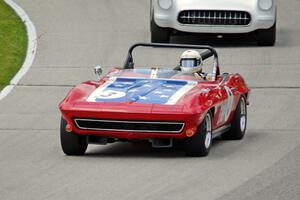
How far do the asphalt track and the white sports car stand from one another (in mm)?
441

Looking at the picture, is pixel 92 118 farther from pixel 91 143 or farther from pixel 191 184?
pixel 191 184

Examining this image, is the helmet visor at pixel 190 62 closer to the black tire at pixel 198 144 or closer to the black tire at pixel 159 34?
the black tire at pixel 198 144

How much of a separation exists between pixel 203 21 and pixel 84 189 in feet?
37.5

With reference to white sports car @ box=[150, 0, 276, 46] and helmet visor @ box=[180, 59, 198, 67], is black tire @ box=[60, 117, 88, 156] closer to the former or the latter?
helmet visor @ box=[180, 59, 198, 67]

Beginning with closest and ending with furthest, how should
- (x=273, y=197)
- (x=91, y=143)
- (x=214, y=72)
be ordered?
(x=273, y=197) → (x=91, y=143) → (x=214, y=72)

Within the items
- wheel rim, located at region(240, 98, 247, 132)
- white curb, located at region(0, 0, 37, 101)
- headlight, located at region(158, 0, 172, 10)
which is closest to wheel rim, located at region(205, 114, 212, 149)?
wheel rim, located at region(240, 98, 247, 132)

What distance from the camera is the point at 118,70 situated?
13.4 metres

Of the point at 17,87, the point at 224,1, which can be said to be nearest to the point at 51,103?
the point at 17,87

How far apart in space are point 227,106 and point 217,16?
27.3 ft

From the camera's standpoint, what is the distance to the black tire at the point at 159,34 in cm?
2150

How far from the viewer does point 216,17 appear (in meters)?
21.1

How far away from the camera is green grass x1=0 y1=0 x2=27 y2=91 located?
19.0 m

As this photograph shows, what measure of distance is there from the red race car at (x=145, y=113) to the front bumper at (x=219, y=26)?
327 inches

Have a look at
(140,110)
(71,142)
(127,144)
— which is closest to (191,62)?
(127,144)
